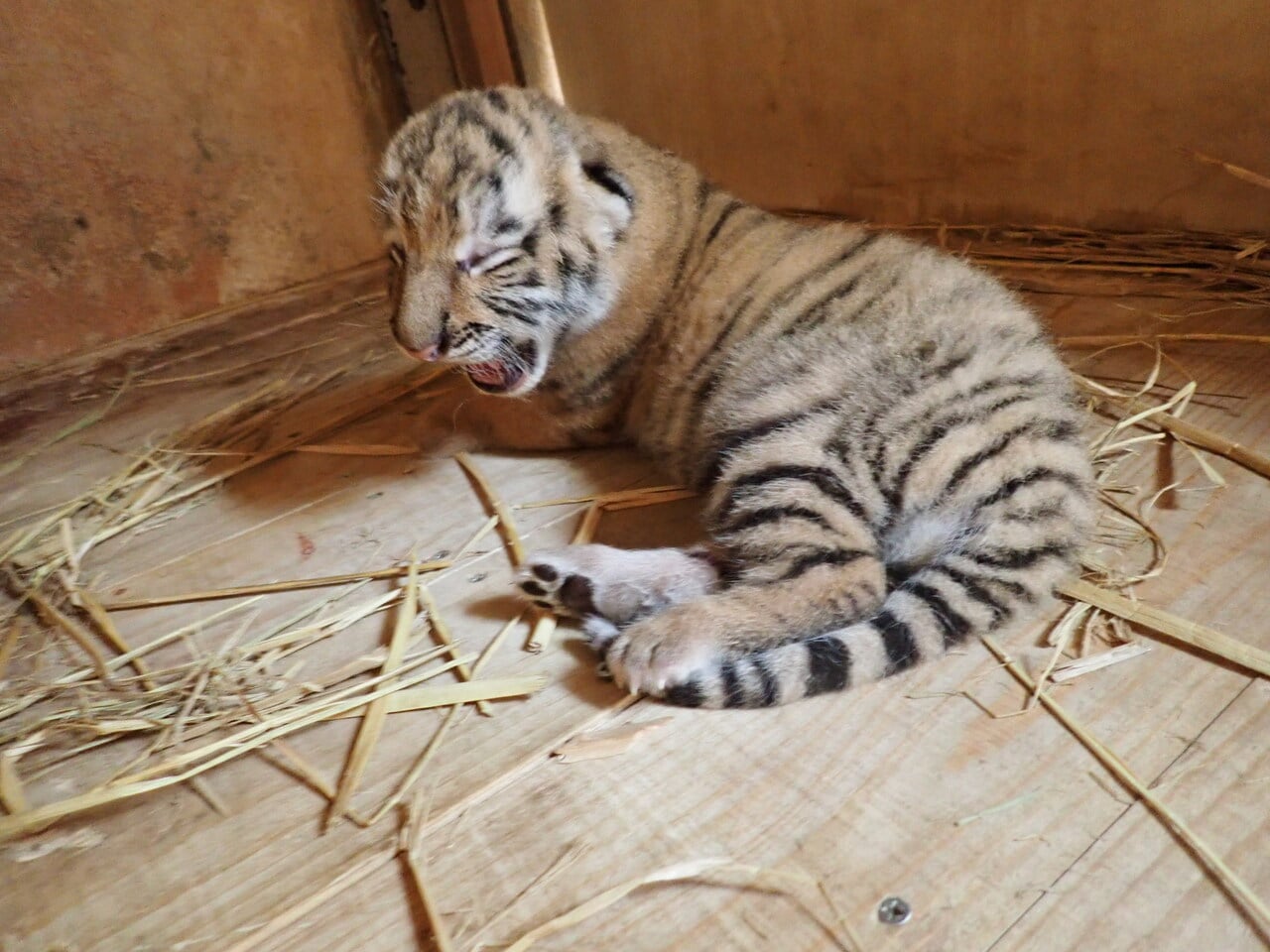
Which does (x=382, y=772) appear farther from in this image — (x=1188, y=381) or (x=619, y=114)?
(x=619, y=114)

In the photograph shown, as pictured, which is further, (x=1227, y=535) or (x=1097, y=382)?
(x=1097, y=382)

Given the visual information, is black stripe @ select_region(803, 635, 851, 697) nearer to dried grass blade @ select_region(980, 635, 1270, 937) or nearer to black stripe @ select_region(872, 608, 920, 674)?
black stripe @ select_region(872, 608, 920, 674)

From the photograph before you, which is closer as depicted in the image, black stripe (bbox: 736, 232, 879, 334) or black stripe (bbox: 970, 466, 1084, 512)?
black stripe (bbox: 970, 466, 1084, 512)

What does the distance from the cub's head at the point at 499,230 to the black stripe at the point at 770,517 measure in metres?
0.77

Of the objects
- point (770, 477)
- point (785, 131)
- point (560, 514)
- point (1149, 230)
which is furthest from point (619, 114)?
point (770, 477)

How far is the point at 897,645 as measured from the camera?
163 cm

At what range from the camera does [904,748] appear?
1513 millimetres

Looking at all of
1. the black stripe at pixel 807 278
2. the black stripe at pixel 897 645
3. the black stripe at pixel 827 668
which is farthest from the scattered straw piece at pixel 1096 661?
the black stripe at pixel 807 278

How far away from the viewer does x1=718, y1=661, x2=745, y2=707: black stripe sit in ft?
5.29

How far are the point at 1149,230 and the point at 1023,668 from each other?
2.01 metres

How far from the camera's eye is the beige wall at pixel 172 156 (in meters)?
3.22

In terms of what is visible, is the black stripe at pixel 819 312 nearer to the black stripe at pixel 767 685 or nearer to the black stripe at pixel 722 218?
the black stripe at pixel 722 218

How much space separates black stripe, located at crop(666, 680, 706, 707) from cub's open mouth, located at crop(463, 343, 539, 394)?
3.48 feet

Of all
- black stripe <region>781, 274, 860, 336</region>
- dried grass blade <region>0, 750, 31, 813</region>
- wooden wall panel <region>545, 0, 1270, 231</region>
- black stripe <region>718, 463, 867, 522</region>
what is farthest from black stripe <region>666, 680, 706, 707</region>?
wooden wall panel <region>545, 0, 1270, 231</region>
